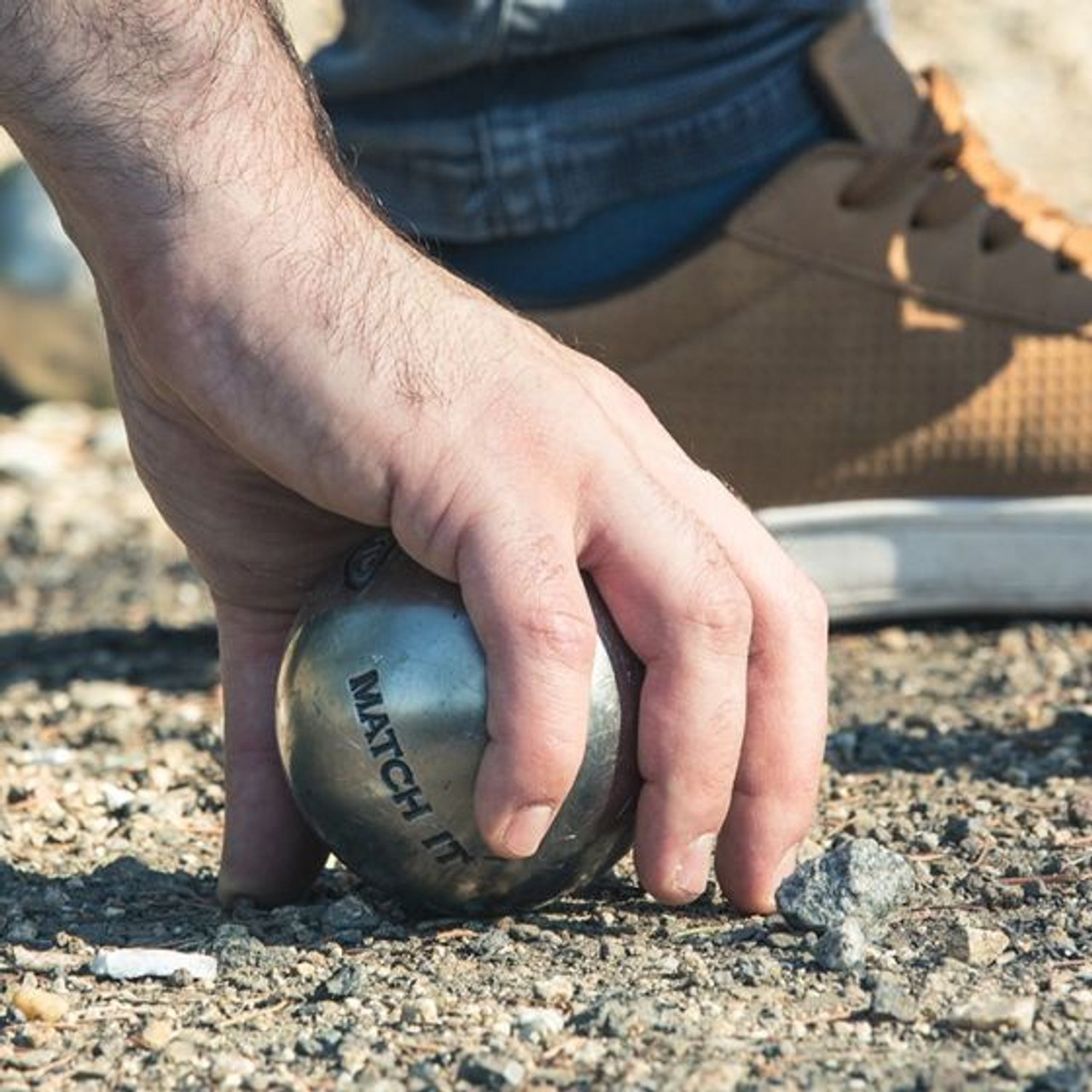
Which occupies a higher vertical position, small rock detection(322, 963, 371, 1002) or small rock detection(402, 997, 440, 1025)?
small rock detection(402, 997, 440, 1025)

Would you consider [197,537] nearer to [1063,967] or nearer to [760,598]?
[760,598]

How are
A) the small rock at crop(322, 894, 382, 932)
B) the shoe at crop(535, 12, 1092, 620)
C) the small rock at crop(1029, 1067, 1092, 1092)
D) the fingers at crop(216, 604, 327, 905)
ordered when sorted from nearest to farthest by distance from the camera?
the small rock at crop(1029, 1067, 1092, 1092) < the small rock at crop(322, 894, 382, 932) < the fingers at crop(216, 604, 327, 905) < the shoe at crop(535, 12, 1092, 620)

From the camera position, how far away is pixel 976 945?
2.75 meters

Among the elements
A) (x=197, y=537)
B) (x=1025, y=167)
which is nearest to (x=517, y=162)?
(x=197, y=537)

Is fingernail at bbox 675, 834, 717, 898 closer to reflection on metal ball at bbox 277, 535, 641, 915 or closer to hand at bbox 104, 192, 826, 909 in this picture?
hand at bbox 104, 192, 826, 909

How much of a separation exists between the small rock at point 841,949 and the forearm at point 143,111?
1.11 metres

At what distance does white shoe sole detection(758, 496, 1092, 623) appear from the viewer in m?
4.72

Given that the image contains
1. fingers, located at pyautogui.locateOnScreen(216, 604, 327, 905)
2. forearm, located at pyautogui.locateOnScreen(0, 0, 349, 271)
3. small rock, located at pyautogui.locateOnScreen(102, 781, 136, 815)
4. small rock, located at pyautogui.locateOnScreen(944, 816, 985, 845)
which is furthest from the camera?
small rock, located at pyautogui.locateOnScreen(102, 781, 136, 815)

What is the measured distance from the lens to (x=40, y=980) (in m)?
2.78

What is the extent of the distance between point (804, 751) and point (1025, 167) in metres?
6.65

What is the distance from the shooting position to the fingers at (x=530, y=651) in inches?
101

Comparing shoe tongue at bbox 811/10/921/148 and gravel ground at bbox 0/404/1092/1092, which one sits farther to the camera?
shoe tongue at bbox 811/10/921/148

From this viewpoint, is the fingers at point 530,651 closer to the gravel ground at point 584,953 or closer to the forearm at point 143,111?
the gravel ground at point 584,953

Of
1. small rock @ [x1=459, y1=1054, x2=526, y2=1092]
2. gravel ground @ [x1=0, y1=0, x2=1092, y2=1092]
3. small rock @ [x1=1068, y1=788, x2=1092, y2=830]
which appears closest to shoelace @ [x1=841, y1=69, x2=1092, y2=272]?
gravel ground @ [x1=0, y1=0, x2=1092, y2=1092]
